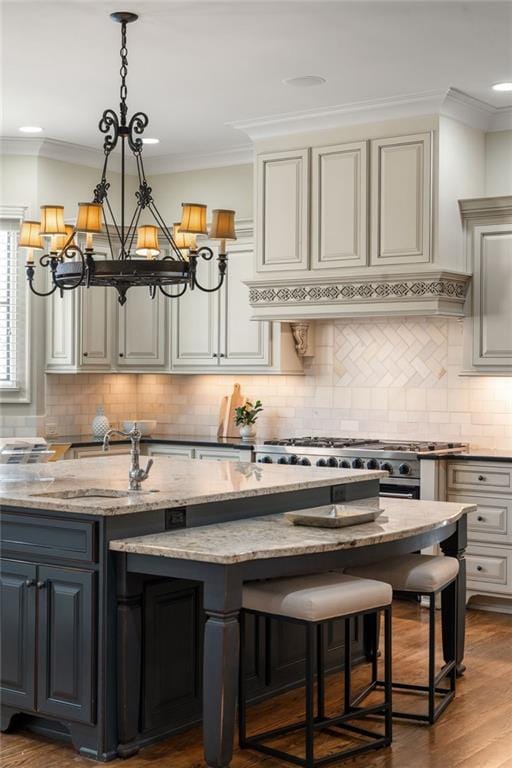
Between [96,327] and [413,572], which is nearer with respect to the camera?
[413,572]

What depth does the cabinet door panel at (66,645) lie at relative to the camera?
3.93 metres

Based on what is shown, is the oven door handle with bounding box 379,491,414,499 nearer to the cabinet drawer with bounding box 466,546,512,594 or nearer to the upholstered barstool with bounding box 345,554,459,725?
the cabinet drawer with bounding box 466,546,512,594

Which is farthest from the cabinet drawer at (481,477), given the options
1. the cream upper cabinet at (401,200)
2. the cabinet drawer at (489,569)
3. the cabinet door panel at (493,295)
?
the cream upper cabinet at (401,200)

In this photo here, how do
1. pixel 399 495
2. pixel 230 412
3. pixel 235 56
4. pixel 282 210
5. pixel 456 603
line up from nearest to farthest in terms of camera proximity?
pixel 456 603, pixel 235 56, pixel 399 495, pixel 282 210, pixel 230 412

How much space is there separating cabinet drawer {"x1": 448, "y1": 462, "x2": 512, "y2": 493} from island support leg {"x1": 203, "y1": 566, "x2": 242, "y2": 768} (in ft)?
10.1

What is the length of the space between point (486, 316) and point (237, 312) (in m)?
1.98

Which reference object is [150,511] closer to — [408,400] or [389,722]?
[389,722]

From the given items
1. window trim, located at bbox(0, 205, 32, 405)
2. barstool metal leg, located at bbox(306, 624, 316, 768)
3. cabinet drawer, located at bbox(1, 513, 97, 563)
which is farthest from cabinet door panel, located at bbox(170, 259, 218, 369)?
barstool metal leg, located at bbox(306, 624, 316, 768)

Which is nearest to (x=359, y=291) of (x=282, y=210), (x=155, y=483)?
(x=282, y=210)

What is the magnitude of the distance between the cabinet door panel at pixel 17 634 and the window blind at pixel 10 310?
3709mm

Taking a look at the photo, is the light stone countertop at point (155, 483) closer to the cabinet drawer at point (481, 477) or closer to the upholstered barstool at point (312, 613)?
the upholstered barstool at point (312, 613)

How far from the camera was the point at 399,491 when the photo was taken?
6.58 m

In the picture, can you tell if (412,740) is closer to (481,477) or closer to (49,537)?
(49,537)

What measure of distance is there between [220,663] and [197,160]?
529cm
